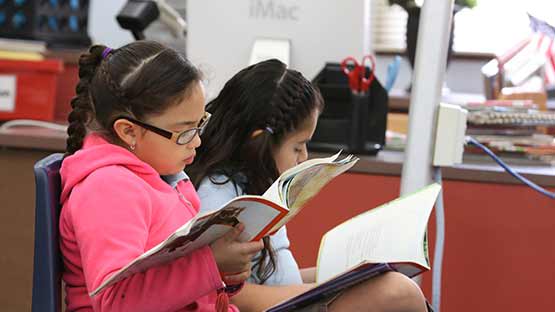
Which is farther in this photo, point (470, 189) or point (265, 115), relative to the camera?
point (470, 189)

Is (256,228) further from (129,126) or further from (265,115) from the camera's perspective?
(265,115)

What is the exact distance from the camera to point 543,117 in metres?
1.85

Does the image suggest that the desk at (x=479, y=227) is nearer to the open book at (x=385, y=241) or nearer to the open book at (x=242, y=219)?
the open book at (x=385, y=241)

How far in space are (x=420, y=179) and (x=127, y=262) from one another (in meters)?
0.72

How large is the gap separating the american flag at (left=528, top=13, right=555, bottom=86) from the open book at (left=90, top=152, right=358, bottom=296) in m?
0.82

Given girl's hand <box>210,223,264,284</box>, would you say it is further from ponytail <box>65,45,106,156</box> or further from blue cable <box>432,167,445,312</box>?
blue cable <box>432,167,445,312</box>

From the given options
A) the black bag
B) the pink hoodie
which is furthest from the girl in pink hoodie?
the black bag

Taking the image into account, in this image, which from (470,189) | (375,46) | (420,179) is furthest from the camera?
(375,46)

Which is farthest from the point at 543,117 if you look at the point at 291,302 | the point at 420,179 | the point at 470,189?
the point at 291,302

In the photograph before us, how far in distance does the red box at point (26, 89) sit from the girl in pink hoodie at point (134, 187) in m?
1.39

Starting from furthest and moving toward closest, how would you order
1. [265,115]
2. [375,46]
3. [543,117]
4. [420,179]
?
1. [375,46]
2. [543,117]
3. [420,179]
4. [265,115]

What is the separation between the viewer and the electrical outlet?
1.52 metres

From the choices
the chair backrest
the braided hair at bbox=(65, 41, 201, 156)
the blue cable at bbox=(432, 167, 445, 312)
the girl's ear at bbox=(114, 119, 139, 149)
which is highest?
the braided hair at bbox=(65, 41, 201, 156)

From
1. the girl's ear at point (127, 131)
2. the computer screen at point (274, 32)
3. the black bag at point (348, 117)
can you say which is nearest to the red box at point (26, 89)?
the computer screen at point (274, 32)
